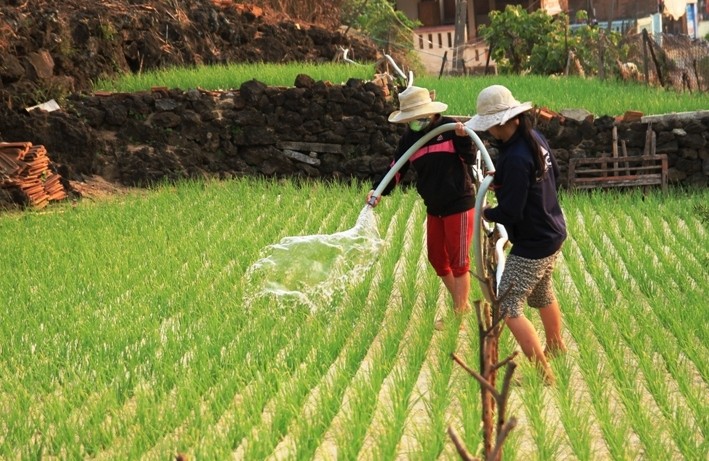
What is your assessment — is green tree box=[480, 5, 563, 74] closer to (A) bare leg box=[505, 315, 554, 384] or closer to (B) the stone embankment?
(B) the stone embankment

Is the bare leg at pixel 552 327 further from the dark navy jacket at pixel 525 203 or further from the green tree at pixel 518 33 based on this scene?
the green tree at pixel 518 33

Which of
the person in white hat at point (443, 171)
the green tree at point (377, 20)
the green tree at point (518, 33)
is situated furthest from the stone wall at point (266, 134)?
the green tree at point (377, 20)

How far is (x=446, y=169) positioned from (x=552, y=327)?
112 cm

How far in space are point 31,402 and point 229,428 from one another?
94 cm

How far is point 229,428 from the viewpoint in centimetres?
400

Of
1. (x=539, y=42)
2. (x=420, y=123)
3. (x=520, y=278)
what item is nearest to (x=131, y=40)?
(x=539, y=42)

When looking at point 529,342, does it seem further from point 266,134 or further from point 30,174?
point 266,134

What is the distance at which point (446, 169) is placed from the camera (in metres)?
5.52

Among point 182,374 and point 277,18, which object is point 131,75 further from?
point 182,374

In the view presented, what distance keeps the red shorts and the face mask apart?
1.56 feet

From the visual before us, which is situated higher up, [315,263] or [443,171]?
[443,171]

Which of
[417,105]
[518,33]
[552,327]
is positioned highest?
[417,105]

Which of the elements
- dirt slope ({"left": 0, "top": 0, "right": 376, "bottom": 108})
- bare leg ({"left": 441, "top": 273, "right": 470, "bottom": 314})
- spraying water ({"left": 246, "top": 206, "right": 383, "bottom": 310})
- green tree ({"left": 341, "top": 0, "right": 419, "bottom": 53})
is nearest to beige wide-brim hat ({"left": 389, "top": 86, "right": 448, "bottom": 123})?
spraying water ({"left": 246, "top": 206, "right": 383, "bottom": 310})

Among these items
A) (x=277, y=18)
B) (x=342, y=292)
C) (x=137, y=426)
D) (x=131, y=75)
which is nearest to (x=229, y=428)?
(x=137, y=426)
